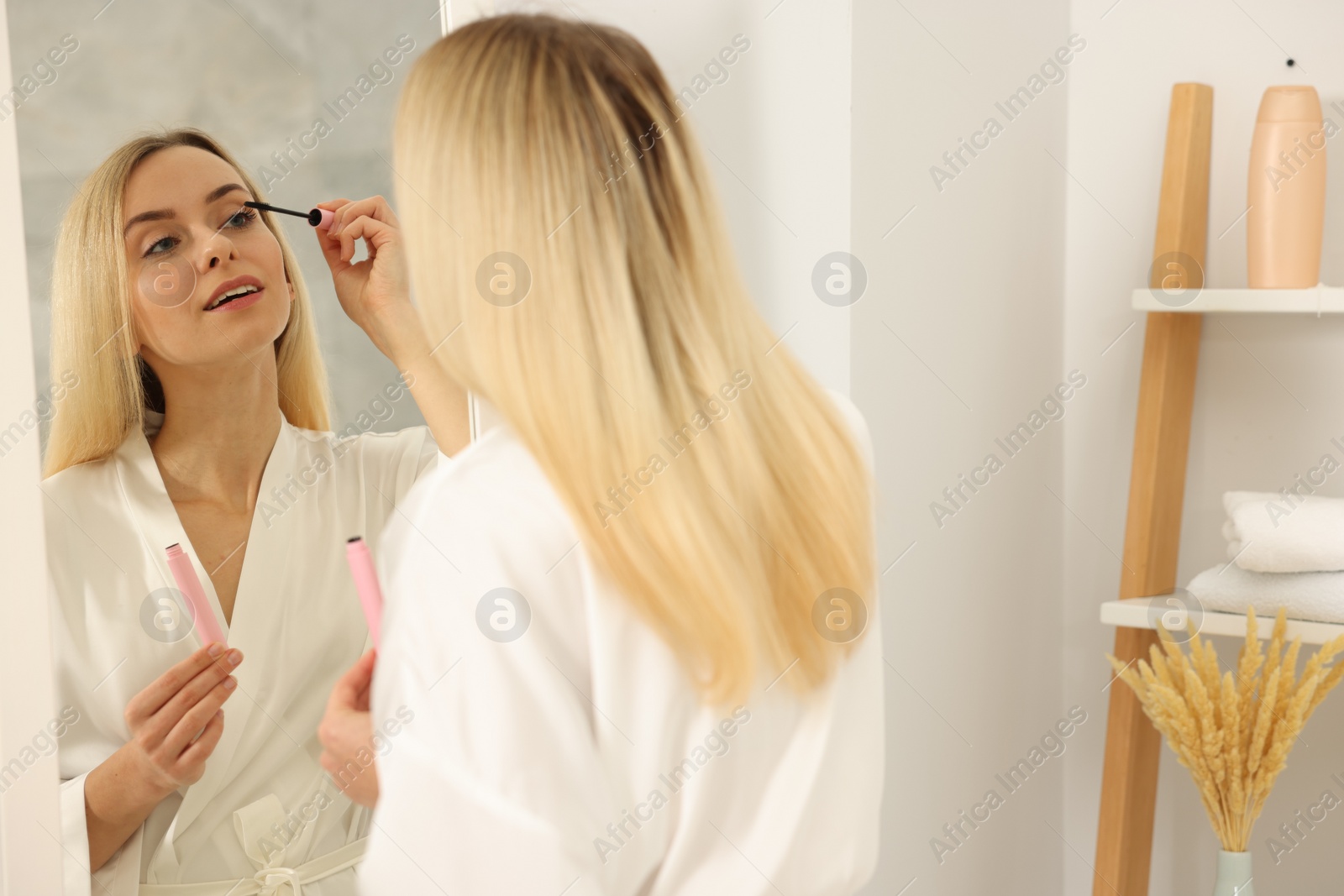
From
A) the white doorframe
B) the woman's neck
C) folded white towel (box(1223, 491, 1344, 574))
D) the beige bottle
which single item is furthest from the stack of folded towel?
the white doorframe

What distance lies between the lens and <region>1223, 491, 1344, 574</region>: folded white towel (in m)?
1.18

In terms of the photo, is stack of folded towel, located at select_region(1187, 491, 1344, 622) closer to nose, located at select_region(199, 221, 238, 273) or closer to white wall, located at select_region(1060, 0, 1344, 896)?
white wall, located at select_region(1060, 0, 1344, 896)

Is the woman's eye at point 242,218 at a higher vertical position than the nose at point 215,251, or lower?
higher

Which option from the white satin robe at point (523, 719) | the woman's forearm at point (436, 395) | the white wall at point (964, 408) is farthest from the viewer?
the white wall at point (964, 408)

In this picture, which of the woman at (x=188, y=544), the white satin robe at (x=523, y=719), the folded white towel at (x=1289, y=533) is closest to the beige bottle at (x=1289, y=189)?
the folded white towel at (x=1289, y=533)

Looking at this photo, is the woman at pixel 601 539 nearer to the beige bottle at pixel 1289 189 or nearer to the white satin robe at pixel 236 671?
the white satin robe at pixel 236 671

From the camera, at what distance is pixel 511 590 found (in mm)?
646

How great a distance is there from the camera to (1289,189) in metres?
1.22

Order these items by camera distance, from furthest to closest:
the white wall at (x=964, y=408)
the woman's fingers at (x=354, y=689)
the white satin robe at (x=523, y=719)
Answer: the white wall at (x=964, y=408), the woman's fingers at (x=354, y=689), the white satin robe at (x=523, y=719)

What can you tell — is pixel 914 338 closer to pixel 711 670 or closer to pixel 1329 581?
pixel 1329 581

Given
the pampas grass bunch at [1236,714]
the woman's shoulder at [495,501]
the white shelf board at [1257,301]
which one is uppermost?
the white shelf board at [1257,301]

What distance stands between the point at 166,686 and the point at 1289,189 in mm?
1139

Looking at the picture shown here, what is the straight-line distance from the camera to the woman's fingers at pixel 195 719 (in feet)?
2.55

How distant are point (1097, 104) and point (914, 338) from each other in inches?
18.4
